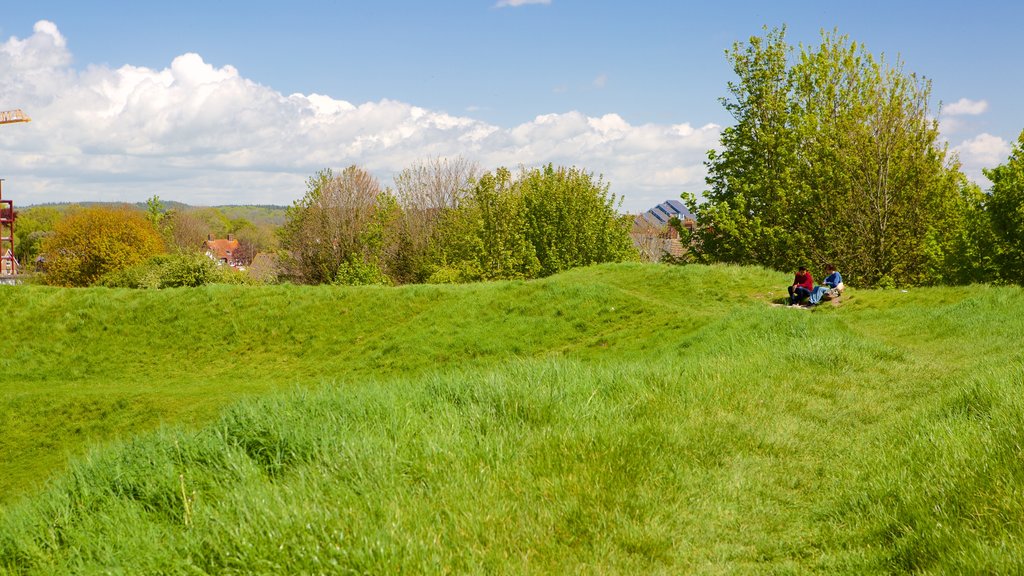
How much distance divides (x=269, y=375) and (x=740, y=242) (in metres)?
24.8

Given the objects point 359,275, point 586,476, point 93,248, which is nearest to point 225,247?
point 93,248

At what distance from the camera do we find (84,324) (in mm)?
25297

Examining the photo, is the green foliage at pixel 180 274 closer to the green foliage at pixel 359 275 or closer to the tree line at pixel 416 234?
the tree line at pixel 416 234

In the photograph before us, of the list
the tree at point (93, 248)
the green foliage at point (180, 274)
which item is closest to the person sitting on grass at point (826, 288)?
the green foliage at point (180, 274)

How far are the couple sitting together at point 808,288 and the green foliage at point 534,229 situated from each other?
28283mm

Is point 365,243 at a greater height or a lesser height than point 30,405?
greater

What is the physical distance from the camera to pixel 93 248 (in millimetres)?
53375

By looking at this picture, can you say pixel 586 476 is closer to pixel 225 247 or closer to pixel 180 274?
pixel 180 274

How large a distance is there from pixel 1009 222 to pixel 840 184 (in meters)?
8.11

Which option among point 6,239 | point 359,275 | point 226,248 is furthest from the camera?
point 226,248

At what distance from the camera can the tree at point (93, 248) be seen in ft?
175

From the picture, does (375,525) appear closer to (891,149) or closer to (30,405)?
(30,405)

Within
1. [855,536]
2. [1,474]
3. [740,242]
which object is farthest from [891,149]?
[1,474]

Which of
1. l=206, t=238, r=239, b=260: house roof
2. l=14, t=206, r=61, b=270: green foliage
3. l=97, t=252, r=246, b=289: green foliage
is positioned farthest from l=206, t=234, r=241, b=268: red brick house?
l=97, t=252, r=246, b=289: green foliage
